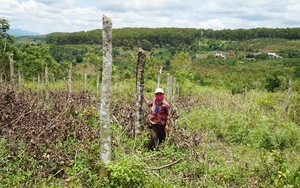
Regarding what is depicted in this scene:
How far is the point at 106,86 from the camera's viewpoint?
14.3ft

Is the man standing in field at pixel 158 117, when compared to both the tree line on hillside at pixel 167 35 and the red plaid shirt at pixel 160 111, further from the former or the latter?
the tree line on hillside at pixel 167 35

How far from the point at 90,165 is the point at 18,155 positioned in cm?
127

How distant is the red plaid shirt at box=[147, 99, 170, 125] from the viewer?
622 cm

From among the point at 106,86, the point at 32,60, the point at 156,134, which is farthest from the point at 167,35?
the point at 106,86

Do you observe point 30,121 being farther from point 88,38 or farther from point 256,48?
point 256,48

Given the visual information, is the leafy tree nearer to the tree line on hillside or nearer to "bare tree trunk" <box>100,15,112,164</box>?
→ "bare tree trunk" <box>100,15,112,164</box>

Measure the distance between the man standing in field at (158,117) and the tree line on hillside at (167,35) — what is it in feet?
218

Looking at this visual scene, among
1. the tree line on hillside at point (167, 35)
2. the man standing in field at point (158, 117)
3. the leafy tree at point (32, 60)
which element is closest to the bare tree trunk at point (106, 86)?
the man standing in field at point (158, 117)

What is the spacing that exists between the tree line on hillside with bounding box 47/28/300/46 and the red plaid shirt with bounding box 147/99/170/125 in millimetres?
66531

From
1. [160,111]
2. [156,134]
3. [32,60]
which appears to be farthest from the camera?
[32,60]

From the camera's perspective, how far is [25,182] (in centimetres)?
439

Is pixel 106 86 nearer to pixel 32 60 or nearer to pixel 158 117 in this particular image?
pixel 158 117

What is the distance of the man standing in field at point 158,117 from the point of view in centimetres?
617

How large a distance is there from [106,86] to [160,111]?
7.06 ft
